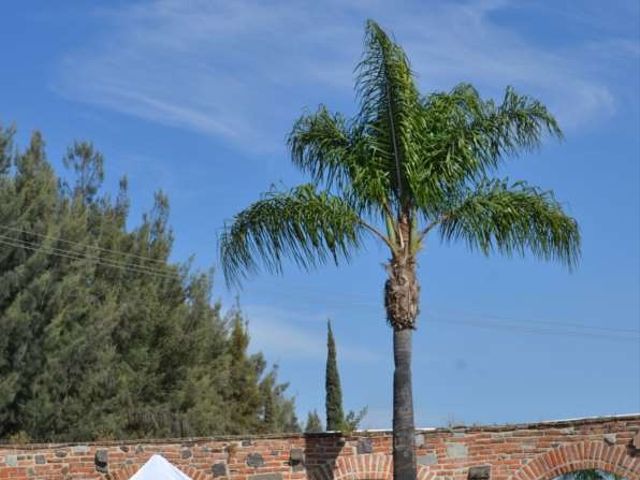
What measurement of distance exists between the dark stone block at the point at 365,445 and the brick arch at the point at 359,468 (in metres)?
0.06

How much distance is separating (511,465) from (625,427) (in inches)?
52.3

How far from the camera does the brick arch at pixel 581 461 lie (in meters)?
12.6

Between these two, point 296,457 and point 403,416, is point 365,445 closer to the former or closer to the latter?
point 296,457

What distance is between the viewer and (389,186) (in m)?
12.6

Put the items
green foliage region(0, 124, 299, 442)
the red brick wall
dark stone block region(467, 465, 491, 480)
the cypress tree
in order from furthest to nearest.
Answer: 1. the cypress tree
2. green foliage region(0, 124, 299, 442)
3. dark stone block region(467, 465, 491, 480)
4. the red brick wall

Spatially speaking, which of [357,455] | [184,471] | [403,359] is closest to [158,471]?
[184,471]

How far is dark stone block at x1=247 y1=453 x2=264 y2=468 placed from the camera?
532 inches

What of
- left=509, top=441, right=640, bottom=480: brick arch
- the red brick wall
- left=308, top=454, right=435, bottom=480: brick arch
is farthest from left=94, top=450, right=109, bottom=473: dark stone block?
left=509, top=441, right=640, bottom=480: brick arch

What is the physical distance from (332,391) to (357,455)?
1502 cm

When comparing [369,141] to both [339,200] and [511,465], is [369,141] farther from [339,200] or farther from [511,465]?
[511,465]

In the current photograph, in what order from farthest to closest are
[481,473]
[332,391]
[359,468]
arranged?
1. [332,391]
2. [359,468]
3. [481,473]

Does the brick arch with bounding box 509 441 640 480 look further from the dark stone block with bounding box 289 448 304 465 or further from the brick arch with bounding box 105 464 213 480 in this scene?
the brick arch with bounding box 105 464 213 480

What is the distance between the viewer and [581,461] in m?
12.8

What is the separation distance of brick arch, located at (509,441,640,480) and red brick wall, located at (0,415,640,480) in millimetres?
11
